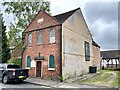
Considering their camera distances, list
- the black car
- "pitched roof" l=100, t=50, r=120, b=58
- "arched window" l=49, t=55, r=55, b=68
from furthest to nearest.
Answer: "pitched roof" l=100, t=50, r=120, b=58
"arched window" l=49, t=55, r=55, b=68
the black car

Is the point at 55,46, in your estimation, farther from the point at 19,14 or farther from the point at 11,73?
the point at 19,14

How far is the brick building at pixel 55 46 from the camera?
18547 mm

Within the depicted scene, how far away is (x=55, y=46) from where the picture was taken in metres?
18.9

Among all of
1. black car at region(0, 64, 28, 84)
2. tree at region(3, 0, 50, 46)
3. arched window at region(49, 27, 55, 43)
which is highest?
tree at region(3, 0, 50, 46)

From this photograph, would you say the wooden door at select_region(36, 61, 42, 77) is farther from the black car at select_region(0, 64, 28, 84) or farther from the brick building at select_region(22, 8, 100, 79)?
the black car at select_region(0, 64, 28, 84)

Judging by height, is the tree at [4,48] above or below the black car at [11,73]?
above

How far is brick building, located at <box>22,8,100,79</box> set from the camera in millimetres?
18547

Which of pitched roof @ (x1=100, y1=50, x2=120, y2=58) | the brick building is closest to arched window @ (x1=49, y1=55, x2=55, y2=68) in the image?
the brick building

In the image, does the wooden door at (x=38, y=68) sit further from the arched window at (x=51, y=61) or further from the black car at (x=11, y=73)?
the black car at (x=11, y=73)

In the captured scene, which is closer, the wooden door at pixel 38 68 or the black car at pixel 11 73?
the black car at pixel 11 73

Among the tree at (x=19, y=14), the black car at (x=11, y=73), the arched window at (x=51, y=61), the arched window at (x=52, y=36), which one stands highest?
the tree at (x=19, y=14)

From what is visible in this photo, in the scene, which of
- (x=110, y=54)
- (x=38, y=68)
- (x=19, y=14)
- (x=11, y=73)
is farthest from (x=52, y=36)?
(x=110, y=54)

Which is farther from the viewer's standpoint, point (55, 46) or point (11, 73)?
point (55, 46)

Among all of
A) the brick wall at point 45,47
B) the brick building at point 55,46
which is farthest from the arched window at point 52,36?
the brick wall at point 45,47
